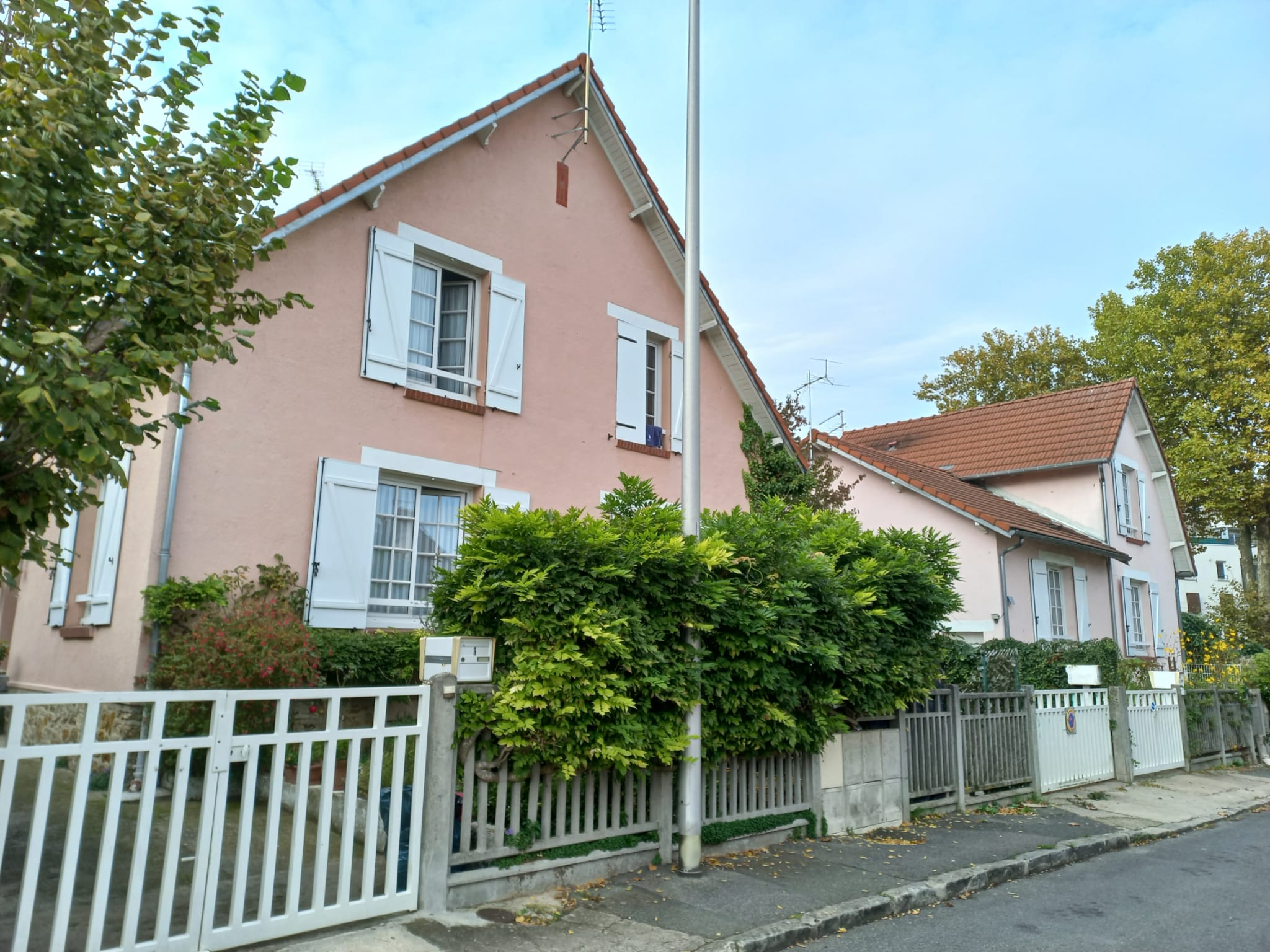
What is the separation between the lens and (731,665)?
7223 mm

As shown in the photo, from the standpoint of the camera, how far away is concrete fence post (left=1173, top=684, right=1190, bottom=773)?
15.4 metres

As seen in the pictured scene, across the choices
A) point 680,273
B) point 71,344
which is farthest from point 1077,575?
point 71,344

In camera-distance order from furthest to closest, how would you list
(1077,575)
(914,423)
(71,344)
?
1. (914,423)
2. (1077,575)
3. (71,344)

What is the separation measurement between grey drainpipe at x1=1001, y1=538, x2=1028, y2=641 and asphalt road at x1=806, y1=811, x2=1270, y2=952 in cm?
1037

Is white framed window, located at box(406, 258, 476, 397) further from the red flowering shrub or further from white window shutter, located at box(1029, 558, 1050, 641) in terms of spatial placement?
white window shutter, located at box(1029, 558, 1050, 641)

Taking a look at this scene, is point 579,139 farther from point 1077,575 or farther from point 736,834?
point 1077,575

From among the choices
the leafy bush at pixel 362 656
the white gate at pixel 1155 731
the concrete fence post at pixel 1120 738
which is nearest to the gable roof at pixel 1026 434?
the white gate at pixel 1155 731

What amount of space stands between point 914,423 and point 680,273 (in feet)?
52.5

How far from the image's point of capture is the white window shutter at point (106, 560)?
9.06 meters

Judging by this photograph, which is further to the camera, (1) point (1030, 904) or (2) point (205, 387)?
(2) point (205, 387)

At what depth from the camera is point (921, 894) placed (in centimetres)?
672

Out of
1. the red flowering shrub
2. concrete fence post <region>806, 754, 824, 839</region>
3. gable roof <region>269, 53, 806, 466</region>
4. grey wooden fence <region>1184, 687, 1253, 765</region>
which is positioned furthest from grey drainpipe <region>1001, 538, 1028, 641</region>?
the red flowering shrub

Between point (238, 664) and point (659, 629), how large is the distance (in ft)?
11.5

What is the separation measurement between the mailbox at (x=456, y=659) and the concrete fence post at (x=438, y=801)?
7.4 inches
